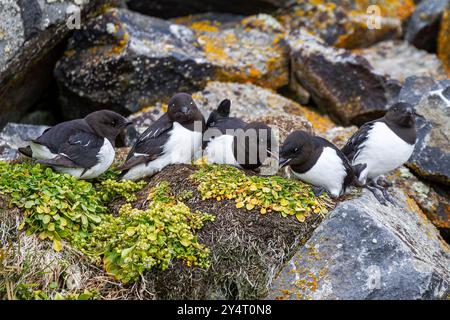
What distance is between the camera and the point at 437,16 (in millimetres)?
11922

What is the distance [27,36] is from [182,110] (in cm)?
244

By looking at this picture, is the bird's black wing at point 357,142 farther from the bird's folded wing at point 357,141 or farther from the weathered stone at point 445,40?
the weathered stone at point 445,40

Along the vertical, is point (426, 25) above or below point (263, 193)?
below

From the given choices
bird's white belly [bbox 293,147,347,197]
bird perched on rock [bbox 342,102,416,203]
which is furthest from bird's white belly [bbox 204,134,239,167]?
bird perched on rock [bbox 342,102,416,203]

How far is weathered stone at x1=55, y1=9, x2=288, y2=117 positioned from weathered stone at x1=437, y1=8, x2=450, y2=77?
3221 mm

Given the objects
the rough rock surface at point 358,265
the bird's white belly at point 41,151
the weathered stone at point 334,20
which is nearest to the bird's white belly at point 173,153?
the bird's white belly at point 41,151

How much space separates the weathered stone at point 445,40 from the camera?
38.1 feet

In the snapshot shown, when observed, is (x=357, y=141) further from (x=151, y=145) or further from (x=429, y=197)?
(x=151, y=145)

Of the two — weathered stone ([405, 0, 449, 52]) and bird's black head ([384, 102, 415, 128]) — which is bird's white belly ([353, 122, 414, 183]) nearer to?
bird's black head ([384, 102, 415, 128])

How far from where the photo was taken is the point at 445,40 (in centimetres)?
1171

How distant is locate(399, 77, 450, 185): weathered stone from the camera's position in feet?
29.3

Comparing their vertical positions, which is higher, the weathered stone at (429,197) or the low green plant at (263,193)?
the low green plant at (263,193)

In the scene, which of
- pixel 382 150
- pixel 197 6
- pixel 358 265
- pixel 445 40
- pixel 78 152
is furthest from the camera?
pixel 197 6

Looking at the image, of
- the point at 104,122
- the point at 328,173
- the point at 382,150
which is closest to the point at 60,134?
the point at 104,122
